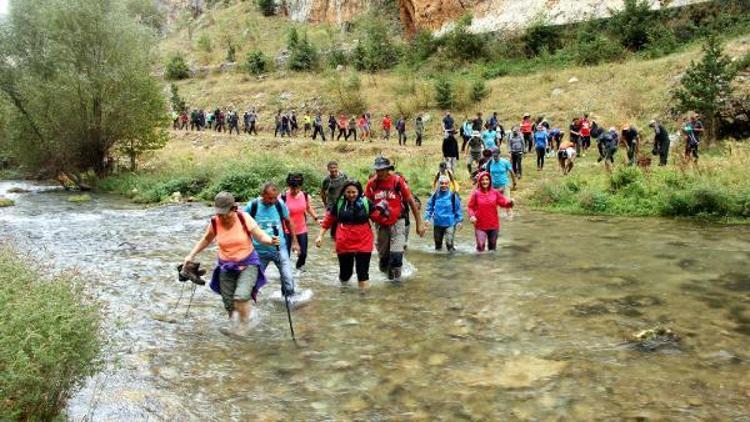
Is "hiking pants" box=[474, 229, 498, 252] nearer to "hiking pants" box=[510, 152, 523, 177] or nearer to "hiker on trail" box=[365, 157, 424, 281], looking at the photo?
"hiker on trail" box=[365, 157, 424, 281]

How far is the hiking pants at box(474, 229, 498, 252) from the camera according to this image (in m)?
11.4

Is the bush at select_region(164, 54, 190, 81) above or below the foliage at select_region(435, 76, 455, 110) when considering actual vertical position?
above

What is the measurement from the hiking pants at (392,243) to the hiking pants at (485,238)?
7.06 ft

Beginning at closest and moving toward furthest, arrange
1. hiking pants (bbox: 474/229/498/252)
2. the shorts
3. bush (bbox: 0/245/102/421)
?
bush (bbox: 0/245/102/421)
the shorts
hiking pants (bbox: 474/229/498/252)

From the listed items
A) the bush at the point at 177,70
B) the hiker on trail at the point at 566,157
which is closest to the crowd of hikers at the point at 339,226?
the hiker on trail at the point at 566,157

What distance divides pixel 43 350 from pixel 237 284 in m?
3.08

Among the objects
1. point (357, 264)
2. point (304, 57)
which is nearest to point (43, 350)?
point (357, 264)

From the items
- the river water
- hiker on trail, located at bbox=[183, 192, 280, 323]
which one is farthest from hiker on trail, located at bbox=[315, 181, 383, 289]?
hiker on trail, located at bbox=[183, 192, 280, 323]

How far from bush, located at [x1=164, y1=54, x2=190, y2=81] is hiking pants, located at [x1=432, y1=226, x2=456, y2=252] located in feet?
157

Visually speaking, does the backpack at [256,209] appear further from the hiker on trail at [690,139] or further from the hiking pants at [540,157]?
the hiker on trail at [690,139]

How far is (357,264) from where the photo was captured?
9141mm

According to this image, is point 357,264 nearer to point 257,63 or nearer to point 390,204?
point 390,204

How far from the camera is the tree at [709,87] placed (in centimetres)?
2245

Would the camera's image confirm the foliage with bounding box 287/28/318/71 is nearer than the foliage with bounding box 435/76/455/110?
No
